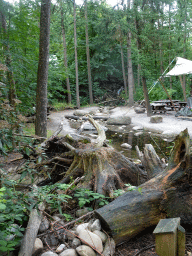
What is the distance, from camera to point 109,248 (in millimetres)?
2217

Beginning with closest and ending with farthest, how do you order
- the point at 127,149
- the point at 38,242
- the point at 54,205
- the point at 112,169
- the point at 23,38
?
the point at 38,242 < the point at 54,205 < the point at 112,169 < the point at 23,38 < the point at 127,149

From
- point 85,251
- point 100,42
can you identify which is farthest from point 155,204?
point 100,42

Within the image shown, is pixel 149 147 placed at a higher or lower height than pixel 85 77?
lower

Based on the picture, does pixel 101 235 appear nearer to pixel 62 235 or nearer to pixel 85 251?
pixel 85 251

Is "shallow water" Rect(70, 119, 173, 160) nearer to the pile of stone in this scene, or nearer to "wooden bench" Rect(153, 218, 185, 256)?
the pile of stone

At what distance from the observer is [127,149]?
7.97 m

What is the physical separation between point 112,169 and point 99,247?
1523 millimetres

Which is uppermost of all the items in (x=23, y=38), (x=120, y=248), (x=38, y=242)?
(x=23, y=38)

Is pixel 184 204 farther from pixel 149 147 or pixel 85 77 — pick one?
pixel 85 77

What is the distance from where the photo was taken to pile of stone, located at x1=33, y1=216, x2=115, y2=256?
2135 millimetres

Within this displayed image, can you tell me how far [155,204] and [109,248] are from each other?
2.42 ft

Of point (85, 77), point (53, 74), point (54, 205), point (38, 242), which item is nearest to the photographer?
point (38, 242)

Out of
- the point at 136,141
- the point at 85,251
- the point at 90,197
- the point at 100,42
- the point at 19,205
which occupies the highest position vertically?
the point at 100,42

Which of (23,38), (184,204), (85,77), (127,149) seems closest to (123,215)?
(184,204)
